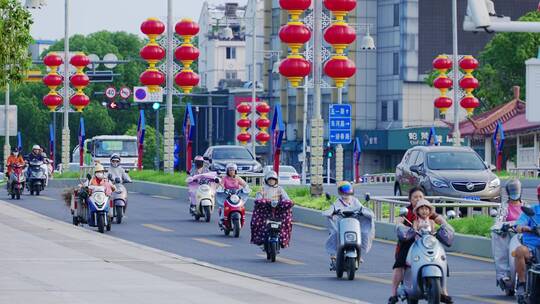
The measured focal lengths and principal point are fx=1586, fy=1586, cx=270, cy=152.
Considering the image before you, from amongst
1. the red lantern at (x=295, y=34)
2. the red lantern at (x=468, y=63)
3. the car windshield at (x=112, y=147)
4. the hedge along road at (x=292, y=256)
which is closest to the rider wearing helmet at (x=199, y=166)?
the hedge along road at (x=292, y=256)

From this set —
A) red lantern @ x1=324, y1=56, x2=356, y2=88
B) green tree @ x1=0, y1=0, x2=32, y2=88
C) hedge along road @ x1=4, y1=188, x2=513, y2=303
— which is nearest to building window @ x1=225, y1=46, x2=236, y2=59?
hedge along road @ x1=4, y1=188, x2=513, y2=303

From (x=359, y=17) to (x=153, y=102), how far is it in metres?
46.4

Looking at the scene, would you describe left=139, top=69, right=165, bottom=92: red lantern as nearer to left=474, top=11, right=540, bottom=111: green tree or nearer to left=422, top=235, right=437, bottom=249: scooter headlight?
left=474, top=11, right=540, bottom=111: green tree

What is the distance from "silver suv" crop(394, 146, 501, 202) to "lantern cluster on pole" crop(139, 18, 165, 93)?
14298mm

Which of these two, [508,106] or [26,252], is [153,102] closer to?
[508,106]

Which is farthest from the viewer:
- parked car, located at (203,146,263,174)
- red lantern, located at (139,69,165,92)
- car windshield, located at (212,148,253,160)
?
car windshield, located at (212,148,253,160)

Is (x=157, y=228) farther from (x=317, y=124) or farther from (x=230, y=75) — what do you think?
(x=230, y=75)

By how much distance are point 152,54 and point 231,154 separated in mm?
4359

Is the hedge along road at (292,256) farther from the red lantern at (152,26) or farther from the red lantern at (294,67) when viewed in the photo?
the red lantern at (152,26)

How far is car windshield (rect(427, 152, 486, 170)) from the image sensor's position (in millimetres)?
38500

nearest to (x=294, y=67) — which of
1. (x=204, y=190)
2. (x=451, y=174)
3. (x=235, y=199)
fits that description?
(x=204, y=190)

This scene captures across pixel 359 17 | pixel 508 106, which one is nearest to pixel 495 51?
pixel 508 106

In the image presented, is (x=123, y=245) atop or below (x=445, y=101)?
below

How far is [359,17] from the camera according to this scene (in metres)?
105
